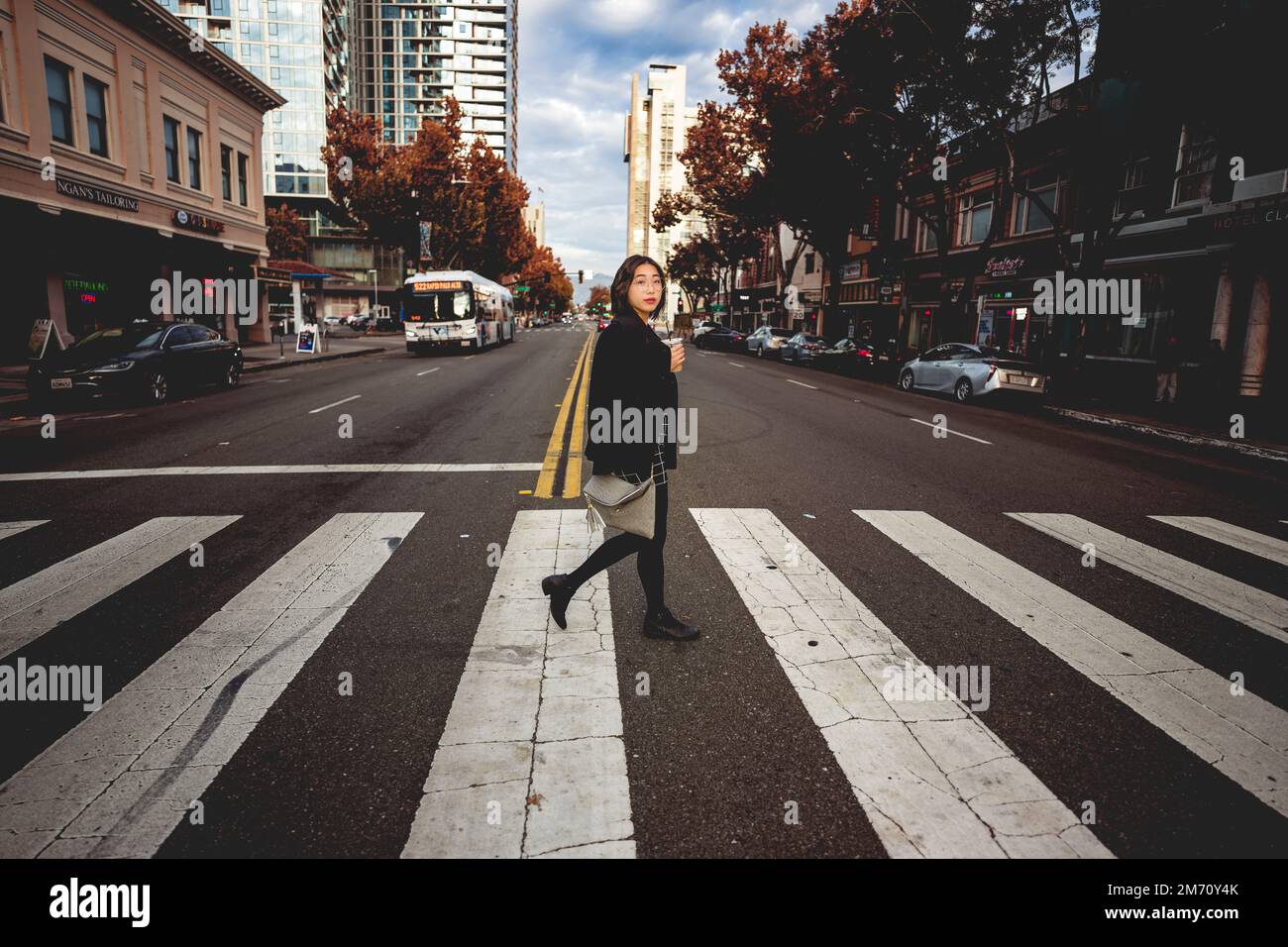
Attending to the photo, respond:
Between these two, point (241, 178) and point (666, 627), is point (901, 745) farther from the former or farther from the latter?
point (241, 178)

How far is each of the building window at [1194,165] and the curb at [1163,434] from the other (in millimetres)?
8051

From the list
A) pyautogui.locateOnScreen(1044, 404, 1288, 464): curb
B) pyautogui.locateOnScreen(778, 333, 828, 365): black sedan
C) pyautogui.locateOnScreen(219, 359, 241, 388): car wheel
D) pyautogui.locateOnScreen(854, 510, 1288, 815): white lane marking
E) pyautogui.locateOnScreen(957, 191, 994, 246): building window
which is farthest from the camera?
pyautogui.locateOnScreen(778, 333, 828, 365): black sedan

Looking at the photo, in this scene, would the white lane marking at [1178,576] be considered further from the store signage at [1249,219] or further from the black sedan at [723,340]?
the black sedan at [723,340]

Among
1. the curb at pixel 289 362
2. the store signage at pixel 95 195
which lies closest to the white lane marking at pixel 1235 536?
the curb at pixel 289 362

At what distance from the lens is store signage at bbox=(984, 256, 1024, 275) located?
85.7ft

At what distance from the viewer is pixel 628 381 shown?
3.56m

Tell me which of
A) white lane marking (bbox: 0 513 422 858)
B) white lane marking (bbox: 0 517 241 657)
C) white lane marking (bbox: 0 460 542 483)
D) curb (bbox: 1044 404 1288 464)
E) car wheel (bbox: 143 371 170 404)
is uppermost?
car wheel (bbox: 143 371 170 404)

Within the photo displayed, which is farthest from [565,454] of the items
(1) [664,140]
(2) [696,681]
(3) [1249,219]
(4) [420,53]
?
(1) [664,140]

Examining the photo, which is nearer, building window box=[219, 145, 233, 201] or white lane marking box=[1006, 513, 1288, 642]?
white lane marking box=[1006, 513, 1288, 642]

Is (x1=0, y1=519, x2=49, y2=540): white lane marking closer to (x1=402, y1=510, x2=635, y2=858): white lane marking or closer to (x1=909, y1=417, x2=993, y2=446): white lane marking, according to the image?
(x1=402, y1=510, x2=635, y2=858): white lane marking

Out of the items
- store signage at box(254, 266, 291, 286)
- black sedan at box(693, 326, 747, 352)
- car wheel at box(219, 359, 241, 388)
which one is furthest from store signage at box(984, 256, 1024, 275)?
store signage at box(254, 266, 291, 286)

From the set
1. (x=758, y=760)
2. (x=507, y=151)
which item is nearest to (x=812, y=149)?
(x=758, y=760)

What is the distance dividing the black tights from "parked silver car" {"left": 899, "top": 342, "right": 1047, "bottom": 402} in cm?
1574
